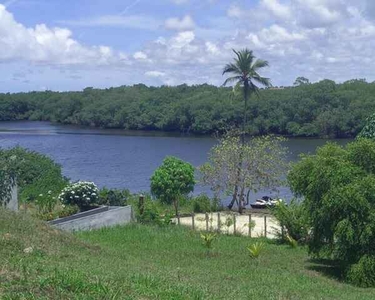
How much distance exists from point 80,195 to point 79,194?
0.06 m

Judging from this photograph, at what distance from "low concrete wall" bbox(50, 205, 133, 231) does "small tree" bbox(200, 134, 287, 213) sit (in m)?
11.3

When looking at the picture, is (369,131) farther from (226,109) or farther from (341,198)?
(226,109)

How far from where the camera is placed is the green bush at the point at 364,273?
1705 cm

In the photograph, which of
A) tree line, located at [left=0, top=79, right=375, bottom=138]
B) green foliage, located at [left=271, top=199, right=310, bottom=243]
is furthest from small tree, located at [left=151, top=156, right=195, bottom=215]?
tree line, located at [left=0, top=79, right=375, bottom=138]

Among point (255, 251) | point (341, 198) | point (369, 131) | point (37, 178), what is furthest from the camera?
point (37, 178)

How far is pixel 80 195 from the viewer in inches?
996

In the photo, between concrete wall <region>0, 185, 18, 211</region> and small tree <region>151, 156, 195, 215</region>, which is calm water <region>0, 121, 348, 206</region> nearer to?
small tree <region>151, 156, 195, 215</region>

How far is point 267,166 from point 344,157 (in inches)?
665

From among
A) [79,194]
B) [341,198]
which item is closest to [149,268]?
[341,198]

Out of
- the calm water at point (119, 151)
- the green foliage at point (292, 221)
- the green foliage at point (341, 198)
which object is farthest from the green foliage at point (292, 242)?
the calm water at point (119, 151)

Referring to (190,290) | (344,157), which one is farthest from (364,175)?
(190,290)

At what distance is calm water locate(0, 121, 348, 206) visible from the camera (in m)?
54.0

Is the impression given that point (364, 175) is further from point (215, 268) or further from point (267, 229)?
point (267, 229)

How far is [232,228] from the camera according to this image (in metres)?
25.8
